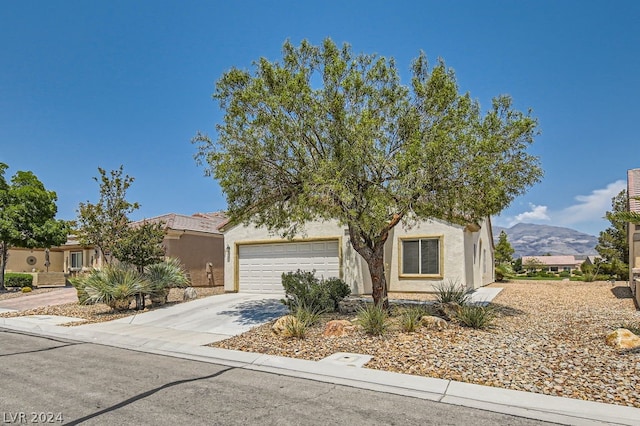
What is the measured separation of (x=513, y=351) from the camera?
7.64m

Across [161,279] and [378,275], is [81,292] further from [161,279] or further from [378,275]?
[378,275]

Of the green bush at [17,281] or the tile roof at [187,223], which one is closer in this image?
Answer: the tile roof at [187,223]

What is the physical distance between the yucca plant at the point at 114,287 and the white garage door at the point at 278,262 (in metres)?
5.22

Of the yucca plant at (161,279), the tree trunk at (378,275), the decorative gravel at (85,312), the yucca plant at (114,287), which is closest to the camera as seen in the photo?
the tree trunk at (378,275)

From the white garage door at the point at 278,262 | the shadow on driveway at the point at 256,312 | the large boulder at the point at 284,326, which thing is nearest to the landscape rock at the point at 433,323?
the large boulder at the point at 284,326

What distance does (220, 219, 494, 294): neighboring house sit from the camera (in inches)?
661

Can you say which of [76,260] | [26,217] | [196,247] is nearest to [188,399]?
[196,247]

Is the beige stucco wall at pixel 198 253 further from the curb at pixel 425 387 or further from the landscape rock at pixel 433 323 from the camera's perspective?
the landscape rock at pixel 433 323

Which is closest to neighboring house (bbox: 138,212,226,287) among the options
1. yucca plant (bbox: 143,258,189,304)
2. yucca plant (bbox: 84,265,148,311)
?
yucca plant (bbox: 143,258,189,304)

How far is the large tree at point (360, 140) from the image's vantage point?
9.48 metres

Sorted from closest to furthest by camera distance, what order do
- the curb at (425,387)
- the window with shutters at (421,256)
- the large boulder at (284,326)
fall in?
the curb at (425,387), the large boulder at (284,326), the window with shutters at (421,256)

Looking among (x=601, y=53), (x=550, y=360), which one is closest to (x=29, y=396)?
(x=550, y=360)

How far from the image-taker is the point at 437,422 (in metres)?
4.75

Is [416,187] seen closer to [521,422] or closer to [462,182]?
[462,182]
